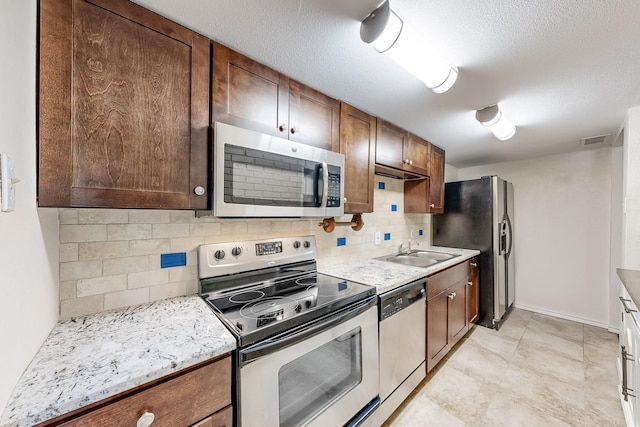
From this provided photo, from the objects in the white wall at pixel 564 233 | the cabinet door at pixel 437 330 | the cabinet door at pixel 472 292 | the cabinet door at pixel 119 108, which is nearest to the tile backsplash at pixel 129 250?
the cabinet door at pixel 119 108

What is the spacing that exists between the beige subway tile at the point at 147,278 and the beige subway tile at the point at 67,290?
184 mm

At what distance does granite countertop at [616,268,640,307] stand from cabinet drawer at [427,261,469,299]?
1.00m

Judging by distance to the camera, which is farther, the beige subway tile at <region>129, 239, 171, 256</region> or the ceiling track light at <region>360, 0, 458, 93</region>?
the beige subway tile at <region>129, 239, 171, 256</region>

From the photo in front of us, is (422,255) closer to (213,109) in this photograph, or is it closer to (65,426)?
(213,109)

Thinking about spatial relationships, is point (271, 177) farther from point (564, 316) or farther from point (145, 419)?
point (564, 316)

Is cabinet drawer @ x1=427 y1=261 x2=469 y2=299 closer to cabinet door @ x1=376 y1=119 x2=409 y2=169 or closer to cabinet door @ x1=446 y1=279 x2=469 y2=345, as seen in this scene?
cabinet door @ x1=446 y1=279 x2=469 y2=345

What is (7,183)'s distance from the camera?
23.0 inches

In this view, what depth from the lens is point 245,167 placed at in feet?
3.82

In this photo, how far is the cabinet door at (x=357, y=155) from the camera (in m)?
1.74

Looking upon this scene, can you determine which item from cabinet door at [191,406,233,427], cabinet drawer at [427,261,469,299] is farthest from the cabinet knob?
cabinet drawer at [427,261,469,299]

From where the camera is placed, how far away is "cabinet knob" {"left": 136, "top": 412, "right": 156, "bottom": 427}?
2.25ft

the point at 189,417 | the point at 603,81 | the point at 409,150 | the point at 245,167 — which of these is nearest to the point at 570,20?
the point at 603,81

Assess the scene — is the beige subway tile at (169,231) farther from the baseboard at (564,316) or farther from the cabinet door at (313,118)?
the baseboard at (564,316)

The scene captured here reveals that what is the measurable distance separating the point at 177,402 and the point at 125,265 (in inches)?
27.9
